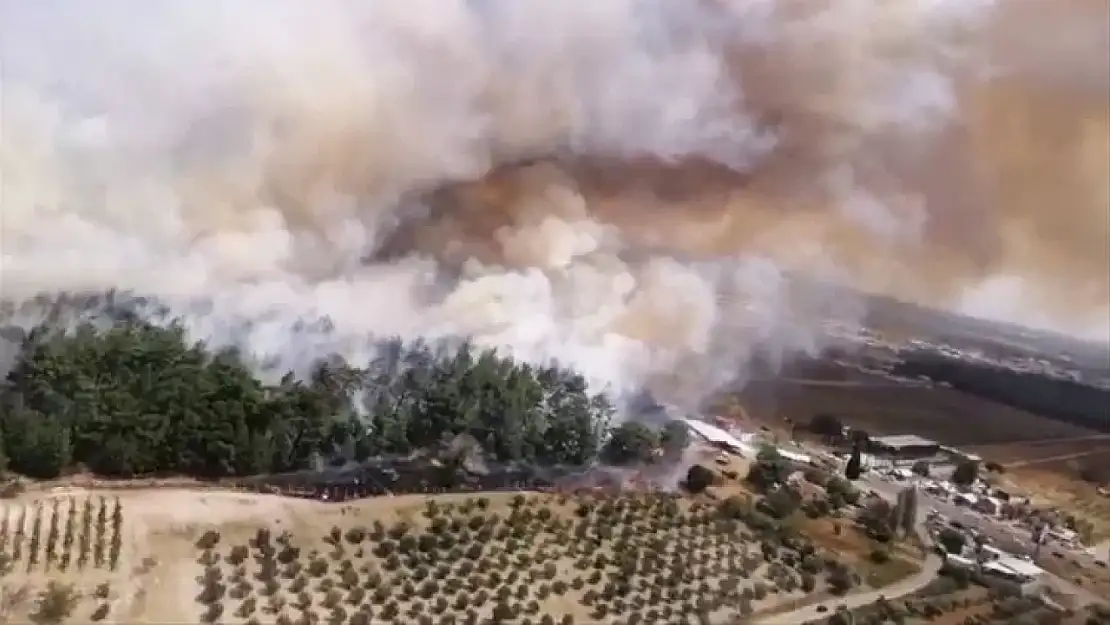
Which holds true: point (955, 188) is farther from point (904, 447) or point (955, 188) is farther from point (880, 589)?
point (880, 589)

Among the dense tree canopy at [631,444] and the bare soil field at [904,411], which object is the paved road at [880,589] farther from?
the dense tree canopy at [631,444]

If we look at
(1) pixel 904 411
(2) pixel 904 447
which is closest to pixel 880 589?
(2) pixel 904 447

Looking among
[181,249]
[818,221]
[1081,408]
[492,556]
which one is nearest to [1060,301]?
[1081,408]

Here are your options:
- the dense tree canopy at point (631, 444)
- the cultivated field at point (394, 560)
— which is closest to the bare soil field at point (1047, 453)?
the cultivated field at point (394, 560)

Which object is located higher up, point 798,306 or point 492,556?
point 798,306

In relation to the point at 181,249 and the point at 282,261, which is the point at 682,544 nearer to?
Answer: the point at 282,261

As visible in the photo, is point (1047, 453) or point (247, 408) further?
point (1047, 453)
